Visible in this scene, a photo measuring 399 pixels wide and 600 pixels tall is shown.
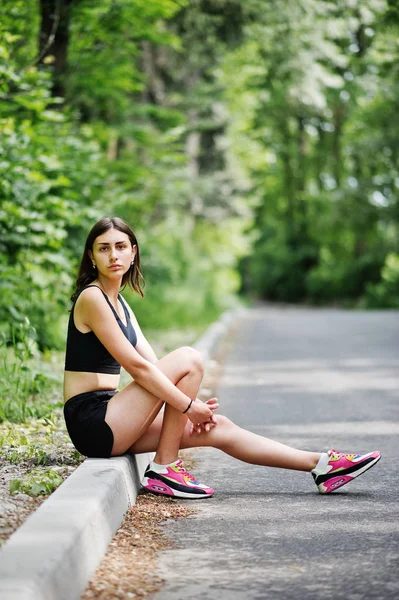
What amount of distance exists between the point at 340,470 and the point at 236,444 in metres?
0.61

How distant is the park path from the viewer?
3.55 meters

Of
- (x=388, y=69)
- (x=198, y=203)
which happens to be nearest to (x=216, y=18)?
(x=388, y=69)

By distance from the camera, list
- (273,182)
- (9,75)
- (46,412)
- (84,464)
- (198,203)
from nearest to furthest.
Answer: (84,464) → (46,412) → (9,75) → (198,203) → (273,182)

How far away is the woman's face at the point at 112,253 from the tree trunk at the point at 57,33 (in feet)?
24.2

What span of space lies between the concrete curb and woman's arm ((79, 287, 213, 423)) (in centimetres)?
46

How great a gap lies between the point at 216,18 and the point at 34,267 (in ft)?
34.1

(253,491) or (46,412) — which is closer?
(253,491)

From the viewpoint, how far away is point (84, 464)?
4.88 metres

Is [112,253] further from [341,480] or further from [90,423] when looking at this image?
[341,480]

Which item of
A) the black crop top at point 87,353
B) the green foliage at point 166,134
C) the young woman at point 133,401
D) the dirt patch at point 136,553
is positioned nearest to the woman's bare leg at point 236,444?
the young woman at point 133,401

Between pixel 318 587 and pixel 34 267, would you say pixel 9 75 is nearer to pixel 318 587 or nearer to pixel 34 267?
pixel 34 267

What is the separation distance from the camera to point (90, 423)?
4930 millimetres

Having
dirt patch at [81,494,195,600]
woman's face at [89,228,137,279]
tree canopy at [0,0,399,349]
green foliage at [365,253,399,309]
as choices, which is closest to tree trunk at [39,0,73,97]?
tree canopy at [0,0,399,349]

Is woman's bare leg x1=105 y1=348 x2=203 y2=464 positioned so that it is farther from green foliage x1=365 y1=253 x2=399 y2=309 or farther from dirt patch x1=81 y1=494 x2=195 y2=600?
green foliage x1=365 y1=253 x2=399 y2=309
